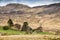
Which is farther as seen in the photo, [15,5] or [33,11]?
[15,5]

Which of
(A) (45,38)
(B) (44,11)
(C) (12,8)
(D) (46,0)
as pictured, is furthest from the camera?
(C) (12,8)

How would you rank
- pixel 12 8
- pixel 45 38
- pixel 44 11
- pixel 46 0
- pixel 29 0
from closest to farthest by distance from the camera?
pixel 45 38
pixel 46 0
pixel 29 0
pixel 44 11
pixel 12 8

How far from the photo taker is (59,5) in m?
97.1

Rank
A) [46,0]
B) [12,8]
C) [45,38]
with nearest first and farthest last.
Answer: [45,38] < [46,0] < [12,8]

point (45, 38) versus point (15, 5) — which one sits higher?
A: point (15, 5)

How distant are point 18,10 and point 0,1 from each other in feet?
63.6

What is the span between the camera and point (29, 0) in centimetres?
9200

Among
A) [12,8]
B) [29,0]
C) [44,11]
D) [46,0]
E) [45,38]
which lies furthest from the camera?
[12,8]

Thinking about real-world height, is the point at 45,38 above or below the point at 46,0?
below

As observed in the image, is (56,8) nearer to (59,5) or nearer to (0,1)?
(59,5)

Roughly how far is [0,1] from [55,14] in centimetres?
2397

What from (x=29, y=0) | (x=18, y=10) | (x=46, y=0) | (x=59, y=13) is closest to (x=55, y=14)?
(x=59, y=13)

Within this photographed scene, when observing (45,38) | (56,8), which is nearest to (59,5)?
(56,8)

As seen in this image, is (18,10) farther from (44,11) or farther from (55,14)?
(55,14)
